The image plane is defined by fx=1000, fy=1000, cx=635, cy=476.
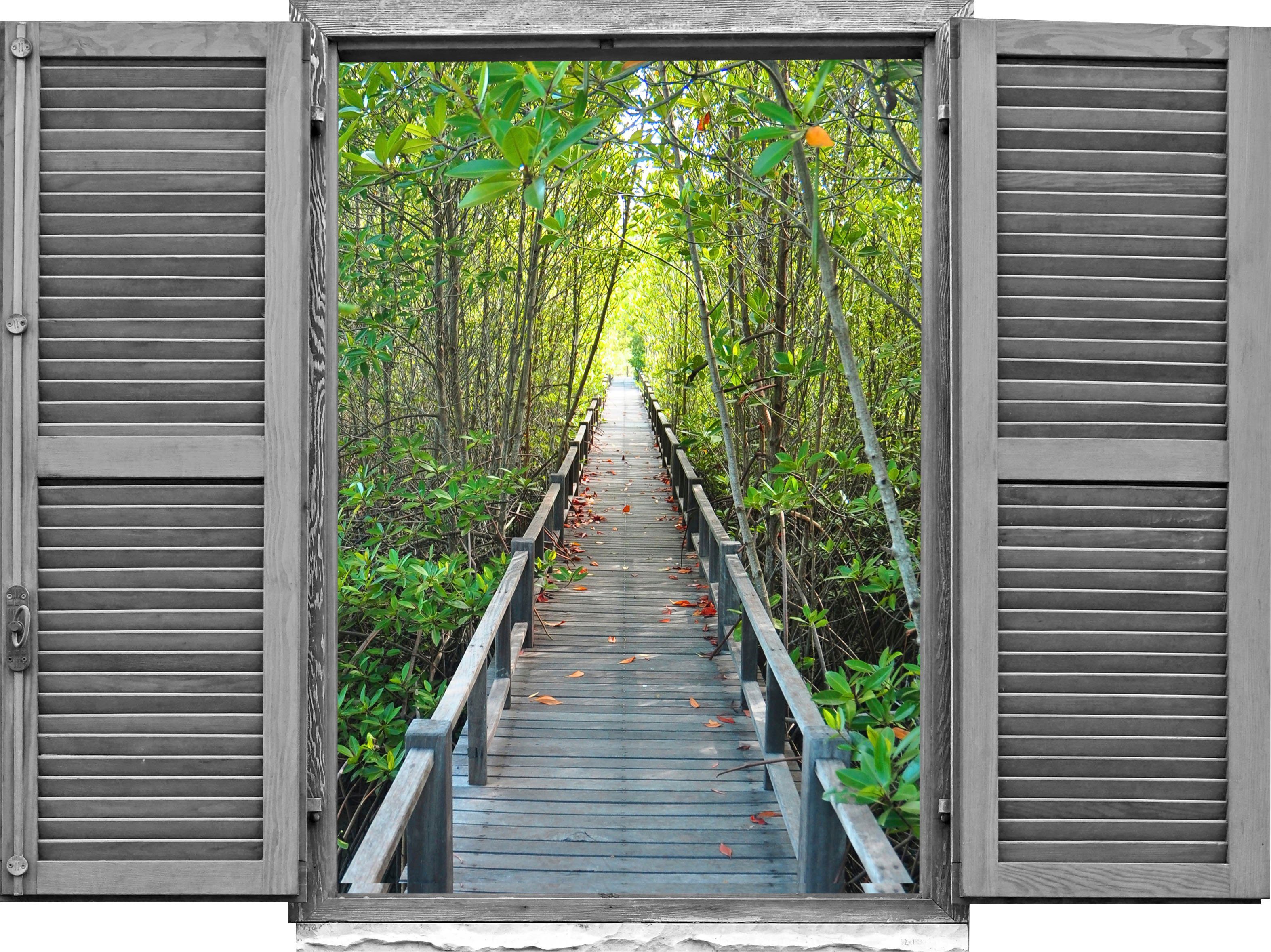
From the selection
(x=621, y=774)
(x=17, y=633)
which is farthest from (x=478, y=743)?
(x=17, y=633)

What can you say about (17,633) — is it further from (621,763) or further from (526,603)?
(526,603)

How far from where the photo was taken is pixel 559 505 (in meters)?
8.66

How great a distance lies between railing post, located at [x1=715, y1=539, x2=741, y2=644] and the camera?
5.68 meters

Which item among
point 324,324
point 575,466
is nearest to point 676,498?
point 575,466

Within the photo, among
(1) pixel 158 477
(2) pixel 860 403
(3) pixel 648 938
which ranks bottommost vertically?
(3) pixel 648 938

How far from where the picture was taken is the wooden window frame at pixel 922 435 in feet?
7.39

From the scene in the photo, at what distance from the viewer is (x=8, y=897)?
88.0 inches

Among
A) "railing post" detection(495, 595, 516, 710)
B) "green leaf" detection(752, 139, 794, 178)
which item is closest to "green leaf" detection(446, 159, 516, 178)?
"green leaf" detection(752, 139, 794, 178)

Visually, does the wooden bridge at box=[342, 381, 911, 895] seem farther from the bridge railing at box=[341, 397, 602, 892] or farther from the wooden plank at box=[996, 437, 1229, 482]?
the wooden plank at box=[996, 437, 1229, 482]

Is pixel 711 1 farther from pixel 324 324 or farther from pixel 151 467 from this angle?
pixel 151 467

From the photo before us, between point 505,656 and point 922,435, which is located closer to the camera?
point 922,435

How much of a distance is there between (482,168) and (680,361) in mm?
4620

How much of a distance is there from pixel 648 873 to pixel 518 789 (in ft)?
2.87

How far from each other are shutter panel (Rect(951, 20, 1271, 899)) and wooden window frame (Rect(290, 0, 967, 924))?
8 centimetres
